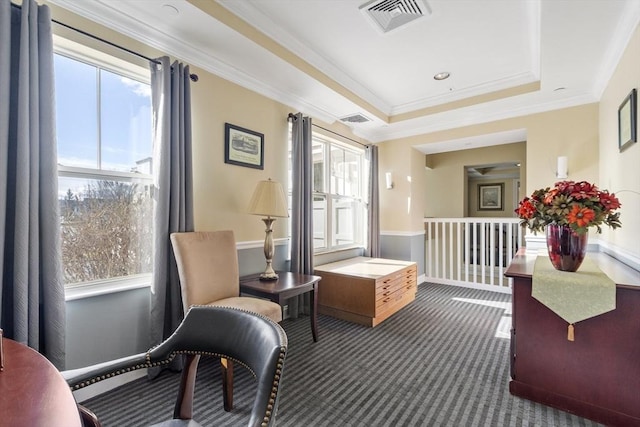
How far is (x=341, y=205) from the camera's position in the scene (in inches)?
177

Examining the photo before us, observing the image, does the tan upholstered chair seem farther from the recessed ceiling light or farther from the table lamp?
the recessed ceiling light

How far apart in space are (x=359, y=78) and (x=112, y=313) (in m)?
3.21

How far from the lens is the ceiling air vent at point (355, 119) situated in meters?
3.97

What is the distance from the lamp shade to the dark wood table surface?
181cm

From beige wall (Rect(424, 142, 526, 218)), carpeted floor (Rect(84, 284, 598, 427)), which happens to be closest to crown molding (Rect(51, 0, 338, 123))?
carpeted floor (Rect(84, 284, 598, 427))

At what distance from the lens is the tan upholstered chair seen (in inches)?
82.9

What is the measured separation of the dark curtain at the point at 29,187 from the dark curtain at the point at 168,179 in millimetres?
540

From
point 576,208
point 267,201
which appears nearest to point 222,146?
point 267,201

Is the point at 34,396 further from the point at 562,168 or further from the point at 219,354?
the point at 562,168

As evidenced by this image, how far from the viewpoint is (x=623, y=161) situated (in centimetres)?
239

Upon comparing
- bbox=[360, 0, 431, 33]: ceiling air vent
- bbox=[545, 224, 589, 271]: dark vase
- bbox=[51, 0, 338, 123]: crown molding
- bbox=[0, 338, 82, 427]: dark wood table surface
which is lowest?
bbox=[0, 338, 82, 427]: dark wood table surface

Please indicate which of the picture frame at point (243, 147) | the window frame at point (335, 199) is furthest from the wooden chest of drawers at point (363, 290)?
the picture frame at point (243, 147)

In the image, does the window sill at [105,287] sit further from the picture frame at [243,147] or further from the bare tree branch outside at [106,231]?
the picture frame at [243,147]

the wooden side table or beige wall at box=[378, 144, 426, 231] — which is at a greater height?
beige wall at box=[378, 144, 426, 231]
